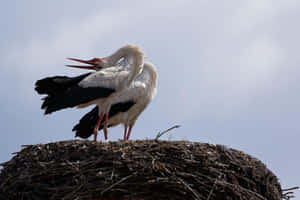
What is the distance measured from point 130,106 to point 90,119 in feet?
2.33

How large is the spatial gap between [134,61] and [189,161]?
107 inches

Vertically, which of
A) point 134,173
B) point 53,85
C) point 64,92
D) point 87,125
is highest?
point 53,85

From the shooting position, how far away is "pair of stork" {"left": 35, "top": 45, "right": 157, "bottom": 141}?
781cm

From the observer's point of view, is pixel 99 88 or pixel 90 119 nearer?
pixel 99 88

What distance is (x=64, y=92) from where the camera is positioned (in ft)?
25.9

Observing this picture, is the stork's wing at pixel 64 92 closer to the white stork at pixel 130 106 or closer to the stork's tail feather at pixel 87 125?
the white stork at pixel 130 106

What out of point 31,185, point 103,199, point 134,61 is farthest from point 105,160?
point 134,61

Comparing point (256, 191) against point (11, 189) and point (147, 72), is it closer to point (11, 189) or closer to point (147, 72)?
point (11, 189)

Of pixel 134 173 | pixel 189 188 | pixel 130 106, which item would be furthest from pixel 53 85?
pixel 189 188

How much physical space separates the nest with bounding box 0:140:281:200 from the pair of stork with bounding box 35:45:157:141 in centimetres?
151

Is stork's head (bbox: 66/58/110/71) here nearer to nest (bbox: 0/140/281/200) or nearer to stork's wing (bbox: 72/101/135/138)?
stork's wing (bbox: 72/101/135/138)

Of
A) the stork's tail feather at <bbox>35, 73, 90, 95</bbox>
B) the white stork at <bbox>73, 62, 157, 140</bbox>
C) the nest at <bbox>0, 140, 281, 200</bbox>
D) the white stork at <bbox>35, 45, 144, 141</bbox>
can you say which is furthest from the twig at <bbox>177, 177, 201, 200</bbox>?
the white stork at <bbox>73, 62, 157, 140</bbox>

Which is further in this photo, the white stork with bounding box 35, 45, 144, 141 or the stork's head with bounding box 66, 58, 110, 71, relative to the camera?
the stork's head with bounding box 66, 58, 110, 71

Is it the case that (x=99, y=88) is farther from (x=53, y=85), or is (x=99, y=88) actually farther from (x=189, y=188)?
(x=189, y=188)
